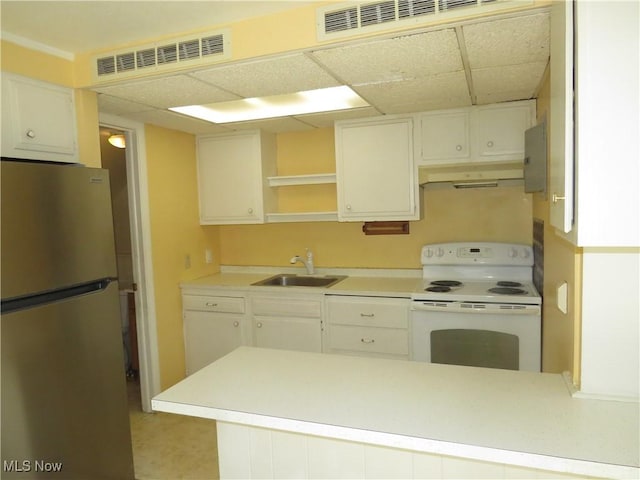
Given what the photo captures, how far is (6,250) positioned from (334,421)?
1405mm

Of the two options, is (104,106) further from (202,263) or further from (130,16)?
(202,263)

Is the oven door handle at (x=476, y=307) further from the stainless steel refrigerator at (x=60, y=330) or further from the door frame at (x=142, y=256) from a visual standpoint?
the door frame at (x=142, y=256)

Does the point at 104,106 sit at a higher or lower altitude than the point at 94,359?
higher

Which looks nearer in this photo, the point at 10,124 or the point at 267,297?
the point at 10,124

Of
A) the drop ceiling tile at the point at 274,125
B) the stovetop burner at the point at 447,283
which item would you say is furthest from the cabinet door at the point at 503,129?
the drop ceiling tile at the point at 274,125

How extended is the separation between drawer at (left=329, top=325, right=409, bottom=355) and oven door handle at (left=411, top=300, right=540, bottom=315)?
0.81 feet

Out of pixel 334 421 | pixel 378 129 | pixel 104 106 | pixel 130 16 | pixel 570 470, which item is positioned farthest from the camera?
pixel 378 129

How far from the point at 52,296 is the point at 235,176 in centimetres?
199

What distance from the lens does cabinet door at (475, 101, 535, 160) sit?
284cm

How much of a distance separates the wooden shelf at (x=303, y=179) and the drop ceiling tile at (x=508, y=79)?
1290 mm

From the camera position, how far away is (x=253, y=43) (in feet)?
6.31

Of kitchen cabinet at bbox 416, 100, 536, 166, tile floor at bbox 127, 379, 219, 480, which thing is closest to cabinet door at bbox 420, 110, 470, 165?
kitchen cabinet at bbox 416, 100, 536, 166

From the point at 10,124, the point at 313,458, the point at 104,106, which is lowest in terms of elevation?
the point at 313,458

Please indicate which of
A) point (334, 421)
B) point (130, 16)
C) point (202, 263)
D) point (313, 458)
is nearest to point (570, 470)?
point (334, 421)
